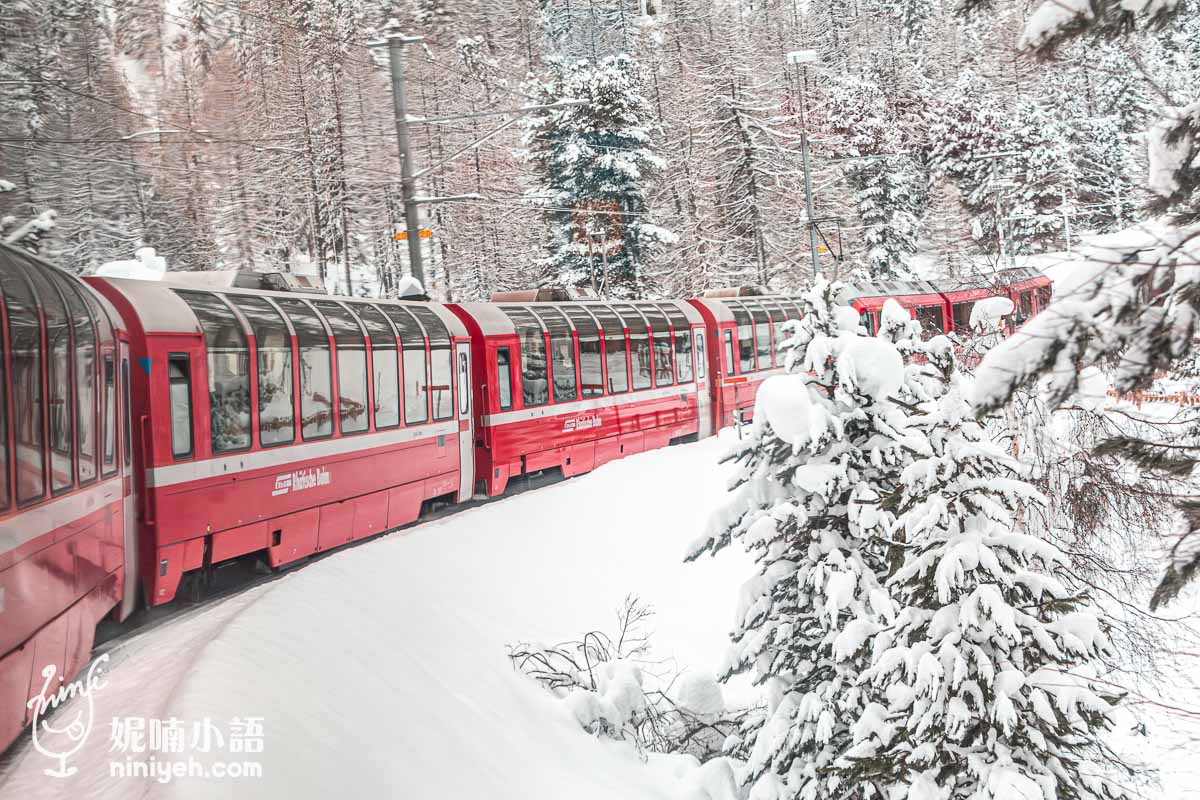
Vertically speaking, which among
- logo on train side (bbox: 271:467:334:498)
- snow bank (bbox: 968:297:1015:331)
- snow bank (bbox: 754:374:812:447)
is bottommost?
logo on train side (bbox: 271:467:334:498)

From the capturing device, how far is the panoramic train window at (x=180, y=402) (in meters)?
10.1

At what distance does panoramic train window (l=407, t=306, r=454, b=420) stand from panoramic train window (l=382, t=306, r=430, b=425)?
19cm

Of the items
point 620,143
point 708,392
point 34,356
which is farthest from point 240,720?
point 620,143

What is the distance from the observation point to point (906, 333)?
337 inches

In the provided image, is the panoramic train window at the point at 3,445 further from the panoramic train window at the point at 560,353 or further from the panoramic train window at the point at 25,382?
the panoramic train window at the point at 560,353

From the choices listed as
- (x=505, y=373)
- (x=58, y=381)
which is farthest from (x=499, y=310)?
(x=58, y=381)

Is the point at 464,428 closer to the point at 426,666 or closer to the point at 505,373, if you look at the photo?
the point at 505,373

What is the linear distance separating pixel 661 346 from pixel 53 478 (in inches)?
660

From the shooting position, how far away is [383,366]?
13.9 metres

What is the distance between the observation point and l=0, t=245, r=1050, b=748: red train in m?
6.17

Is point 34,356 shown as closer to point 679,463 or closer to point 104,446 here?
point 104,446

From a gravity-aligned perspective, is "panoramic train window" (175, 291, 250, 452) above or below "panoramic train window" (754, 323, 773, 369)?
below
